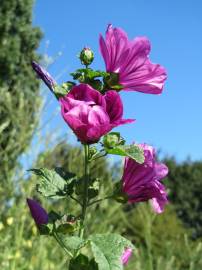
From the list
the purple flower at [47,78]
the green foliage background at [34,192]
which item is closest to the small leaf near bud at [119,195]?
the purple flower at [47,78]

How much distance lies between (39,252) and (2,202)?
2.33ft

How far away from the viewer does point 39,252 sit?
178 inches

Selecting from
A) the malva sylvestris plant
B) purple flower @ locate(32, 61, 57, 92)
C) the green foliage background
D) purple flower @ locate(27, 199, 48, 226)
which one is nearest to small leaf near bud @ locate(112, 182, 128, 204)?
the malva sylvestris plant

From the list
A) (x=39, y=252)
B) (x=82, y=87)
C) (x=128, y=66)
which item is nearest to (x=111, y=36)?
(x=128, y=66)

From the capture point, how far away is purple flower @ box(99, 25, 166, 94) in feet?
5.30

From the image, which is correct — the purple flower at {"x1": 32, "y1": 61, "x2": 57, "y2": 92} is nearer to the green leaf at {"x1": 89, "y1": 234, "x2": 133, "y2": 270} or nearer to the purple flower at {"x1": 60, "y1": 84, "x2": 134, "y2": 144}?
the purple flower at {"x1": 60, "y1": 84, "x2": 134, "y2": 144}

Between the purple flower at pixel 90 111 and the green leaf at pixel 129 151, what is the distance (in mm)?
49

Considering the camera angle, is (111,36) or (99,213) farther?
(99,213)

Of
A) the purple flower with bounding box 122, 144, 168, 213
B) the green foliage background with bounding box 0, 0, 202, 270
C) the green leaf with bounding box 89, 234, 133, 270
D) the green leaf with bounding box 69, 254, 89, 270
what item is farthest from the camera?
the green foliage background with bounding box 0, 0, 202, 270

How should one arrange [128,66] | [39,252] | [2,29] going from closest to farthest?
1. [128,66]
2. [39,252]
3. [2,29]

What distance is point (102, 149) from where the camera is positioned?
59.5 inches

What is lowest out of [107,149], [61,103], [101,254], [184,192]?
[101,254]

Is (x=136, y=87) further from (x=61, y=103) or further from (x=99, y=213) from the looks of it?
(x=99, y=213)

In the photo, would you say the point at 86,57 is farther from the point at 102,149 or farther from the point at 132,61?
the point at 102,149
